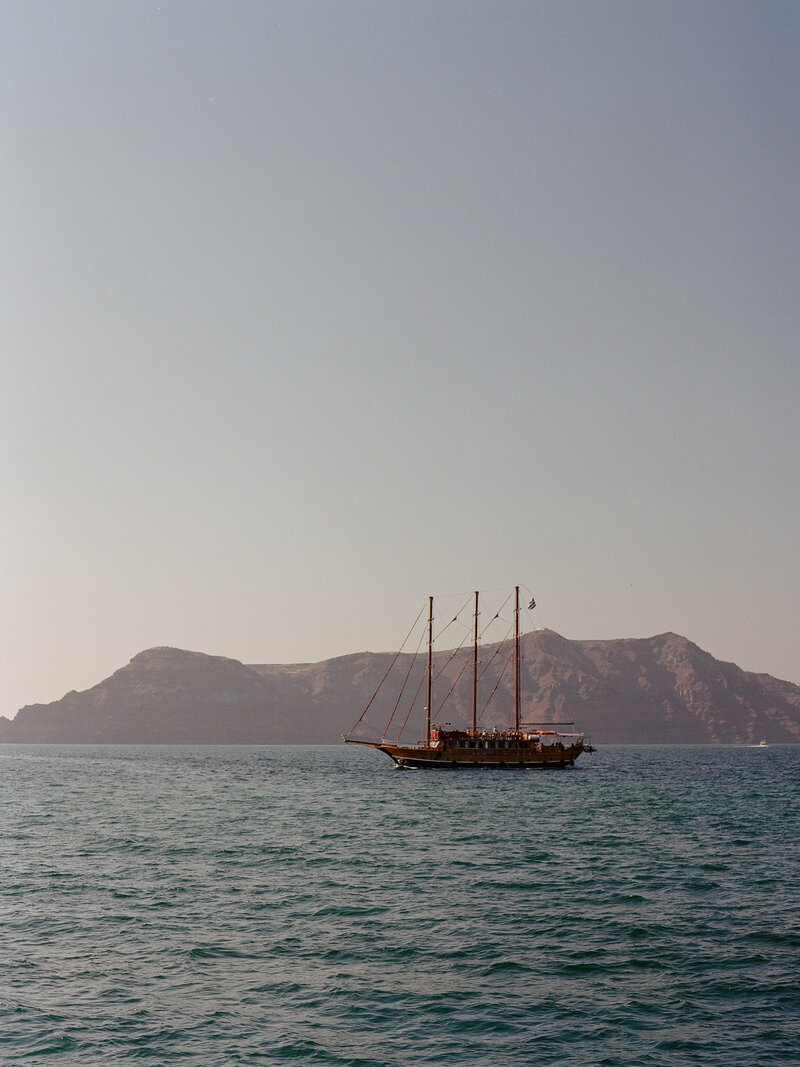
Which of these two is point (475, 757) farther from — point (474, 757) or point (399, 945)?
point (399, 945)

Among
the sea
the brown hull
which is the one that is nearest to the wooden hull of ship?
the brown hull

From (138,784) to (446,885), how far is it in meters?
80.1

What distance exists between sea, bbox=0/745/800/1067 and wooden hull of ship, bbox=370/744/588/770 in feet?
213

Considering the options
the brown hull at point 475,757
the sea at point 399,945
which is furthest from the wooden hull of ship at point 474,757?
the sea at point 399,945

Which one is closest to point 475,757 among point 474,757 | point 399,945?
point 474,757

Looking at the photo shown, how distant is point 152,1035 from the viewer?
1973cm

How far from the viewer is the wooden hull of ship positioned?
12419 centimetres

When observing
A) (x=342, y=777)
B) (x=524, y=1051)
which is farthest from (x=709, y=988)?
(x=342, y=777)

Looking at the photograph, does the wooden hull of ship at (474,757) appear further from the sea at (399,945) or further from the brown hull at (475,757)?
the sea at (399,945)

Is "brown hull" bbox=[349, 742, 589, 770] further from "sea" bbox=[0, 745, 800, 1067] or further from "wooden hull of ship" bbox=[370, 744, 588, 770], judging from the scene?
"sea" bbox=[0, 745, 800, 1067]

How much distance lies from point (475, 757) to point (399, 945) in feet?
329

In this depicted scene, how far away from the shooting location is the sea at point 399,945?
19.5 m

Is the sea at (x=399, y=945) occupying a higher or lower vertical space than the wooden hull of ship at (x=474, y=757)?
higher

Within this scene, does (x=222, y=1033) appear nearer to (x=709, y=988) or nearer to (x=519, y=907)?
(x=709, y=988)
